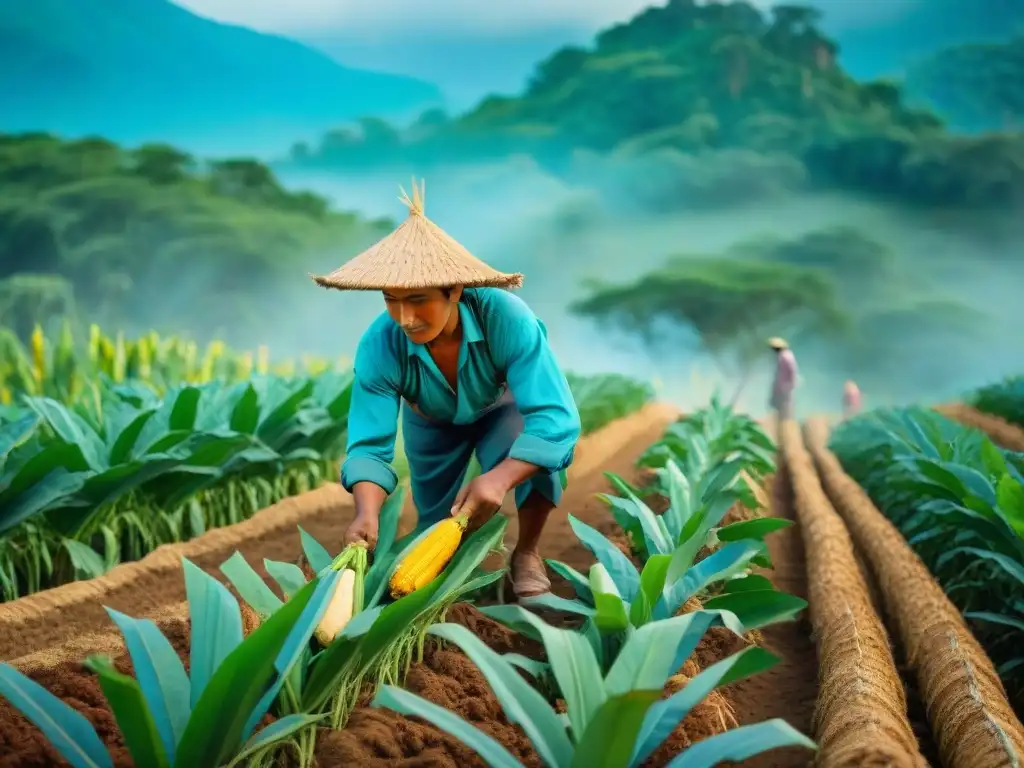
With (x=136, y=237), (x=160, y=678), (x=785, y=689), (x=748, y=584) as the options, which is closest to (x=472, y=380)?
(x=748, y=584)

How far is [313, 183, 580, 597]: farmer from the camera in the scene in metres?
1.89

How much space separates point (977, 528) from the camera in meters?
2.42

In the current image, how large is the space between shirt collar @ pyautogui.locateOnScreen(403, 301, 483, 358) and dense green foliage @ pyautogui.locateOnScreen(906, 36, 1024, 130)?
840 inches

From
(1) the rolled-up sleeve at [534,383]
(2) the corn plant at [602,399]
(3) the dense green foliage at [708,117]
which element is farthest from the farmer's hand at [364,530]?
(3) the dense green foliage at [708,117]

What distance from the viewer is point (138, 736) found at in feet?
3.56

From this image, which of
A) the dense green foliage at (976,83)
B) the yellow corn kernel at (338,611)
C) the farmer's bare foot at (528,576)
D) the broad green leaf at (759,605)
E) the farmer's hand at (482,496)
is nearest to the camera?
the yellow corn kernel at (338,611)

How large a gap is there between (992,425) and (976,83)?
56.8 feet

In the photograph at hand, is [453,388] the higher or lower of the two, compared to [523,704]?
higher

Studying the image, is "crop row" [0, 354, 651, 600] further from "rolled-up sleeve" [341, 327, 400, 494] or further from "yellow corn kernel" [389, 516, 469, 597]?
"yellow corn kernel" [389, 516, 469, 597]

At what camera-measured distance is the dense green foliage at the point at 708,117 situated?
22.0m

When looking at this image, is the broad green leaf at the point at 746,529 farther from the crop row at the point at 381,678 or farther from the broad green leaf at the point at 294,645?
the broad green leaf at the point at 294,645

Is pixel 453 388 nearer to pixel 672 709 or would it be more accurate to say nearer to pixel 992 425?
pixel 672 709

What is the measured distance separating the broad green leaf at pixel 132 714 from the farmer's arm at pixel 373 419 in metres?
0.89

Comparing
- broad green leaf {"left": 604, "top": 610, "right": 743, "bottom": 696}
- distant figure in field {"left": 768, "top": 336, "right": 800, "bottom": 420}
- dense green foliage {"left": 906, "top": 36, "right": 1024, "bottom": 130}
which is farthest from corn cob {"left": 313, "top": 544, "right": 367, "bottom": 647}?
dense green foliage {"left": 906, "top": 36, "right": 1024, "bottom": 130}
